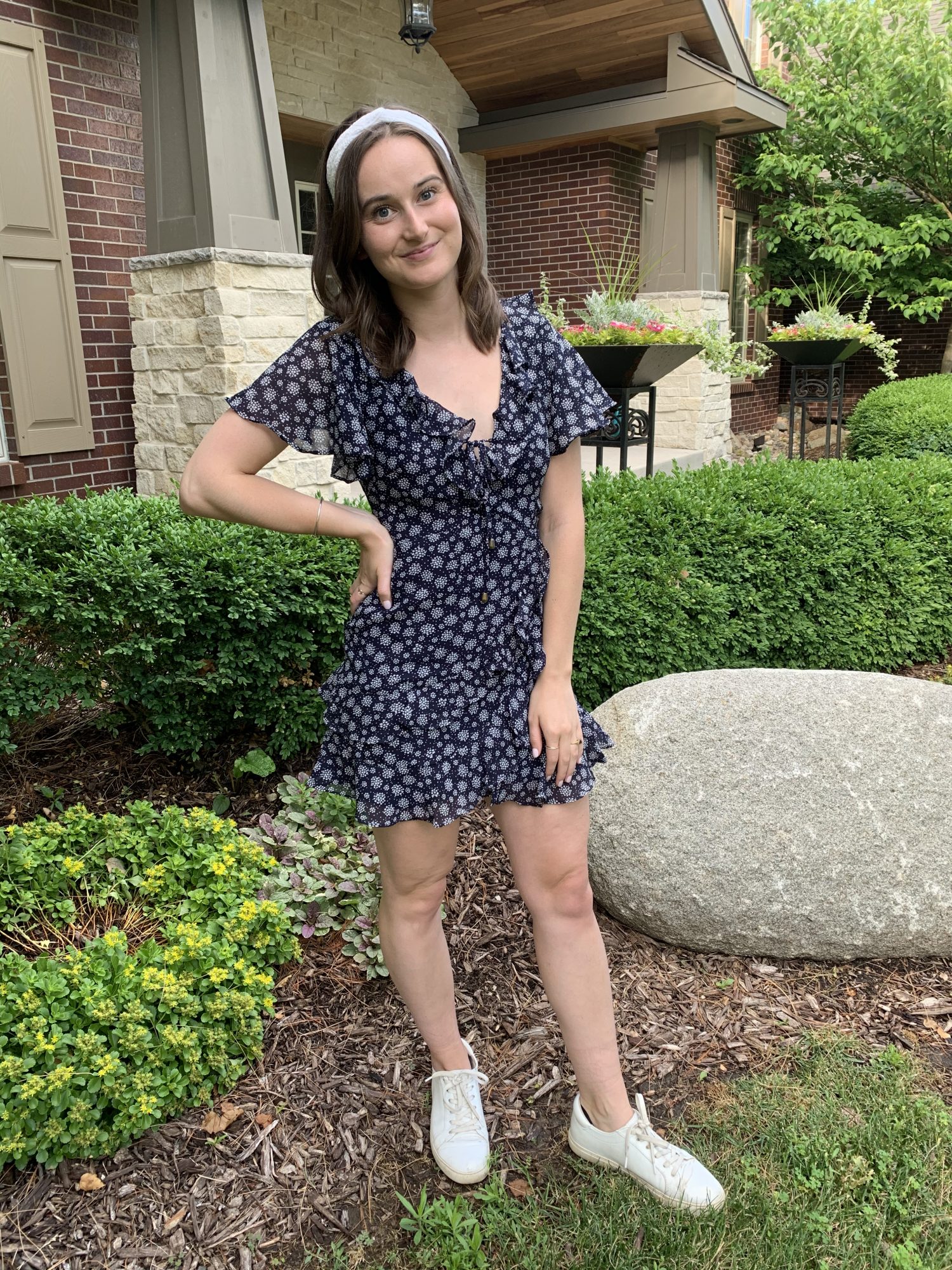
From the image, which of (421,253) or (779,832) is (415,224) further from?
(779,832)

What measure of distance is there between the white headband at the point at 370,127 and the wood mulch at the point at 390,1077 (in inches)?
76.1

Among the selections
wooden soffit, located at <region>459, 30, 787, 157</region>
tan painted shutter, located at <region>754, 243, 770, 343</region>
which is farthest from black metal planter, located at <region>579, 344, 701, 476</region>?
tan painted shutter, located at <region>754, 243, 770, 343</region>

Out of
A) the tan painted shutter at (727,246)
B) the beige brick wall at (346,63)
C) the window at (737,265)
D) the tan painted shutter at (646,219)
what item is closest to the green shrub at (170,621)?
the beige brick wall at (346,63)

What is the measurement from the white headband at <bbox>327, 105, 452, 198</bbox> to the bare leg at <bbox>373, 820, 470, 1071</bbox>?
114 centimetres

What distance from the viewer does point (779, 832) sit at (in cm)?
282

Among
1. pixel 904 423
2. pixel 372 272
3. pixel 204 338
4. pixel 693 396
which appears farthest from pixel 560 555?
pixel 693 396

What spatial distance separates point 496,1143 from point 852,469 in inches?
174

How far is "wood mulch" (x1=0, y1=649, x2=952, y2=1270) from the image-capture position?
1.99 m

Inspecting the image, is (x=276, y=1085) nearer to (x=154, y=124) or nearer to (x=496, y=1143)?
(x=496, y=1143)

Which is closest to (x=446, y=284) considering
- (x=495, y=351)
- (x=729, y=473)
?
(x=495, y=351)

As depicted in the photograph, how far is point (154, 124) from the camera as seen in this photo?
5.32 metres

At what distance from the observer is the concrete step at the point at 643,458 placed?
869cm

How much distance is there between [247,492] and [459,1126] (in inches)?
54.4

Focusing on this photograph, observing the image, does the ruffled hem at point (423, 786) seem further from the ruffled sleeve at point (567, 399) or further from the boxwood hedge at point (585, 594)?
the boxwood hedge at point (585, 594)
